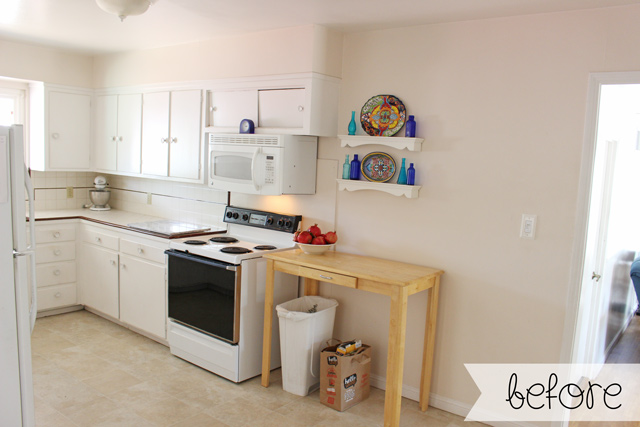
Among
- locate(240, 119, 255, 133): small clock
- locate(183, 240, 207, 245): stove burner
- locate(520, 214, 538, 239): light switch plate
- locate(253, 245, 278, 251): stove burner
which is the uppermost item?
locate(240, 119, 255, 133): small clock

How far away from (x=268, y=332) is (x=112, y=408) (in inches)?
38.6

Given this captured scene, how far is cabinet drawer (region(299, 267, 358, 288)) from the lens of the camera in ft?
9.50

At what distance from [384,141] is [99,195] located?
314 centimetres

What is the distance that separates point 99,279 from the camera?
14.5ft

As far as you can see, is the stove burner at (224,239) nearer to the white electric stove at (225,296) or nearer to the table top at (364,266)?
the white electric stove at (225,296)

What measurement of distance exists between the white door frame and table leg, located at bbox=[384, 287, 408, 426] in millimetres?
844

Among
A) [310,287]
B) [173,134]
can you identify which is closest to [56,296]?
[173,134]

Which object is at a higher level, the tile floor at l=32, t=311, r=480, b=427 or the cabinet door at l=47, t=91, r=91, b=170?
the cabinet door at l=47, t=91, r=91, b=170

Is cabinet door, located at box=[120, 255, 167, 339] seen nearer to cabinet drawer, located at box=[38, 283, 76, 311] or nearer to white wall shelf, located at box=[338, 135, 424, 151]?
cabinet drawer, located at box=[38, 283, 76, 311]

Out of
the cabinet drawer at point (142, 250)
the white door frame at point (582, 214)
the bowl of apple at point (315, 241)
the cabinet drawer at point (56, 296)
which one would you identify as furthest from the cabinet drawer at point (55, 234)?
the white door frame at point (582, 214)

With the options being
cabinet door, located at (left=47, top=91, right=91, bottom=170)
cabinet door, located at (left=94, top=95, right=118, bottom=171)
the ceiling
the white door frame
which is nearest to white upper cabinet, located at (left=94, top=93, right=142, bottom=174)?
cabinet door, located at (left=94, top=95, right=118, bottom=171)

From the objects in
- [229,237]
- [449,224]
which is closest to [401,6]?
[449,224]

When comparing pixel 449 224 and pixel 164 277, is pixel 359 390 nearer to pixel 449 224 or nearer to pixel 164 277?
pixel 449 224

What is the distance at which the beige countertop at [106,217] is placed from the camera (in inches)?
166
